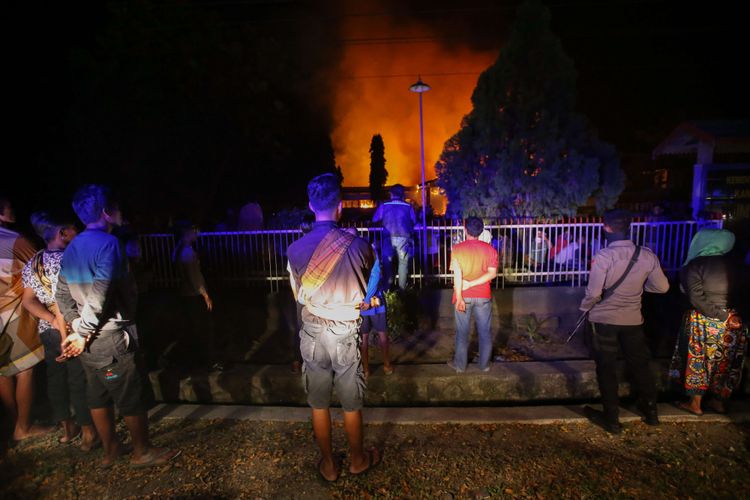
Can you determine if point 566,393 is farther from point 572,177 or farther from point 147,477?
point 572,177

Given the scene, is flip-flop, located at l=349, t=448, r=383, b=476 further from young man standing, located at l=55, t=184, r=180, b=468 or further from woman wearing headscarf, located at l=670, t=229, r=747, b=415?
woman wearing headscarf, located at l=670, t=229, r=747, b=415

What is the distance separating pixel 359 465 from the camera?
3.05 metres

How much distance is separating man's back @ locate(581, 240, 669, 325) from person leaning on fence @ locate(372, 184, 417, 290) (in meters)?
3.11

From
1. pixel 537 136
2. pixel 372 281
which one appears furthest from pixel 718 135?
pixel 372 281

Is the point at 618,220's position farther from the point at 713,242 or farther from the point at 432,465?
the point at 432,465

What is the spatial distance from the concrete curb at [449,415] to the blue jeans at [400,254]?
2.97 meters

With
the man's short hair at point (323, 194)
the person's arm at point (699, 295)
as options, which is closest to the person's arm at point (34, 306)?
the man's short hair at point (323, 194)

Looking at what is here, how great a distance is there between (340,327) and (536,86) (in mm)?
8527

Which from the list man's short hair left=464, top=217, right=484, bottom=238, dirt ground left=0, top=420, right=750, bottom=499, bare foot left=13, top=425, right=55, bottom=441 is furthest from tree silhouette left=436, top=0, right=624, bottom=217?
bare foot left=13, top=425, right=55, bottom=441

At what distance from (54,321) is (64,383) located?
0.67 meters

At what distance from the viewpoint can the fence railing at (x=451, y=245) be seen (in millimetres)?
7082

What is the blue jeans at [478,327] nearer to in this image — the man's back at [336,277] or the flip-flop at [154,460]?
the man's back at [336,277]

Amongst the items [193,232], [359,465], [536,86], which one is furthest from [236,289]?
[536,86]

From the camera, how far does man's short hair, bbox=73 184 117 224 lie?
2.92 metres
